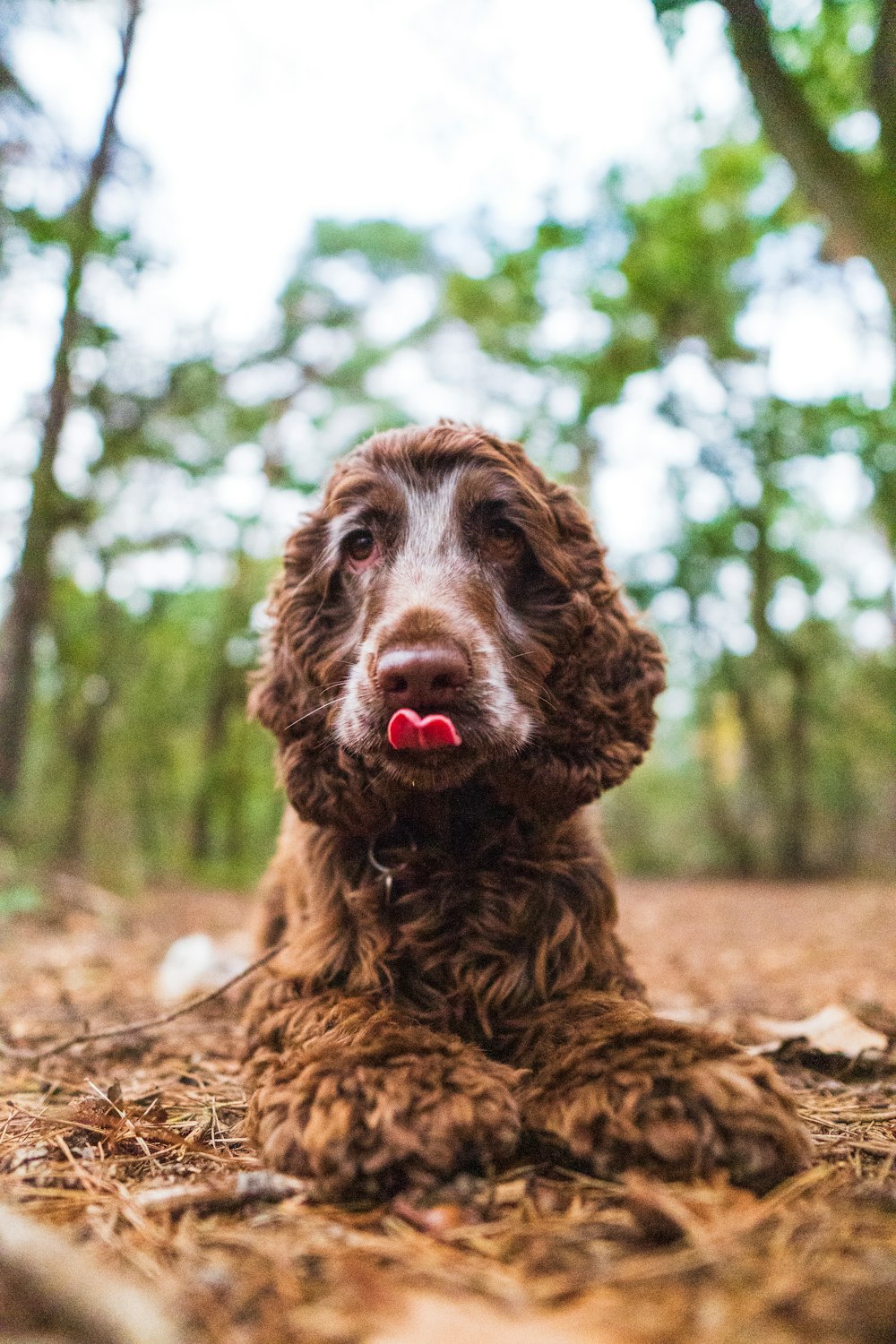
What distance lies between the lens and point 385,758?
105 inches

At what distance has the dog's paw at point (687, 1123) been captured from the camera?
1857mm

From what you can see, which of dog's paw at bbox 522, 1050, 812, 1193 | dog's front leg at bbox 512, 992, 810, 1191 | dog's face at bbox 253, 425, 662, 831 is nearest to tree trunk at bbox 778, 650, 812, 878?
dog's face at bbox 253, 425, 662, 831

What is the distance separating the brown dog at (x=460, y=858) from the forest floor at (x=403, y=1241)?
122 millimetres

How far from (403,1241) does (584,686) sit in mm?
1882

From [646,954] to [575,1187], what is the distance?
6156 millimetres

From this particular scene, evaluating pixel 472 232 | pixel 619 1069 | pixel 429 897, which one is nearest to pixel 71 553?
pixel 472 232

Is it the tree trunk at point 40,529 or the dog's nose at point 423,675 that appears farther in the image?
the tree trunk at point 40,529

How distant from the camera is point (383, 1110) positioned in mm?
1970

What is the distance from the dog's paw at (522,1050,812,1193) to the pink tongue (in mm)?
945

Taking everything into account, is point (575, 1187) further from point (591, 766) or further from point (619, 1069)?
point (591, 766)

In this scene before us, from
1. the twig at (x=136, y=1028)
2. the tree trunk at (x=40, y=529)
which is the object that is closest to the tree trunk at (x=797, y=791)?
the tree trunk at (x=40, y=529)

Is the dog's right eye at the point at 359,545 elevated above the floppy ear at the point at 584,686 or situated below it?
above

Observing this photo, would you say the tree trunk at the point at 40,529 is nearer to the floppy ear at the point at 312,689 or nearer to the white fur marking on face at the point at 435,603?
the floppy ear at the point at 312,689

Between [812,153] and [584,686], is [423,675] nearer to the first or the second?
[584,686]
